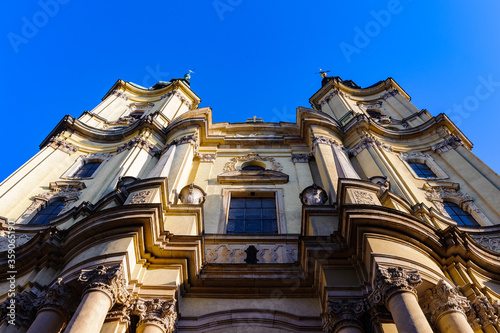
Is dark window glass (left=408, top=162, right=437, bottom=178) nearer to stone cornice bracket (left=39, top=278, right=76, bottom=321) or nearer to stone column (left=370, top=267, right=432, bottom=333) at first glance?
stone column (left=370, top=267, right=432, bottom=333)

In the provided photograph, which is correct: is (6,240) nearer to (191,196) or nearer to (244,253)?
(191,196)

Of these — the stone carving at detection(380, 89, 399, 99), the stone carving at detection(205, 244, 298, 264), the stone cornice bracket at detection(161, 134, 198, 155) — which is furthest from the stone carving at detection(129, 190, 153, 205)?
the stone carving at detection(380, 89, 399, 99)

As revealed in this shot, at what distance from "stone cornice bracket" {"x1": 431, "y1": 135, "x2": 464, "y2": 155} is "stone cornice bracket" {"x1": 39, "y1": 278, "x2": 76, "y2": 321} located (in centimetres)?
1558

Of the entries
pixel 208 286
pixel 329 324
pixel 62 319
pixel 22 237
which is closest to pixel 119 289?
pixel 62 319

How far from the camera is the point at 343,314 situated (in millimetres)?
8242

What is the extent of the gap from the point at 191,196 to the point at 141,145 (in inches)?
247

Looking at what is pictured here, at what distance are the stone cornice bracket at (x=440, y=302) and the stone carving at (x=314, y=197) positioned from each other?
437cm

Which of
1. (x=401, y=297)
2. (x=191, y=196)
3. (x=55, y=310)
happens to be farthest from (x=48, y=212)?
(x=401, y=297)

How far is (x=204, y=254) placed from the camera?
11.2 metres

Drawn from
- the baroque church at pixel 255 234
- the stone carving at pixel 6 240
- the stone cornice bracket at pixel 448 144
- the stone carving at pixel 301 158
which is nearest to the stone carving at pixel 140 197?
the baroque church at pixel 255 234

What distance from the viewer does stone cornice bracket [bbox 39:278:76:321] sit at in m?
8.17

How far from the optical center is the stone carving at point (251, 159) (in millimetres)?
16609

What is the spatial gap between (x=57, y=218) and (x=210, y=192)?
5.17 meters

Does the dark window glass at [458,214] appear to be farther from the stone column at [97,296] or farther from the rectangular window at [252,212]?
the stone column at [97,296]
